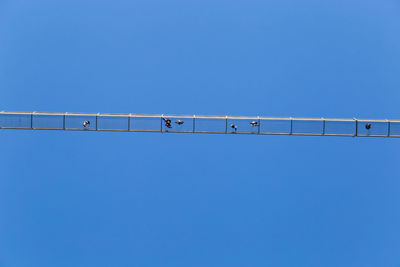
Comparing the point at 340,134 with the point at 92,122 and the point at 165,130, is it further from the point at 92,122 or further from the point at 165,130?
the point at 92,122

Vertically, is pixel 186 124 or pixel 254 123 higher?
pixel 254 123

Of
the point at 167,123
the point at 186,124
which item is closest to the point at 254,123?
the point at 186,124

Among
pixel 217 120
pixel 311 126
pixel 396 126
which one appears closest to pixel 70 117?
pixel 217 120

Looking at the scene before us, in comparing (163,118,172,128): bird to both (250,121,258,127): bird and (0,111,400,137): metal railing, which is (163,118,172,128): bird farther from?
(250,121,258,127): bird

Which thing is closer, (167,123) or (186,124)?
(167,123)

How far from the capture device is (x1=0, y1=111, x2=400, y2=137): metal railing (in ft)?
69.3

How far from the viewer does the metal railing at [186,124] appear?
69.3 ft

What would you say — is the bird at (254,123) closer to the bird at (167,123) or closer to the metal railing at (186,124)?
the metal railing at (186,124)

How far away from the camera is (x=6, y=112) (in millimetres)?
21234

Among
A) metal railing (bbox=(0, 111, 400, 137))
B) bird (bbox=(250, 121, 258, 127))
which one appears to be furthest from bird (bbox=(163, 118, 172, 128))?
bird (bbox=(250, 121, 258, 127))

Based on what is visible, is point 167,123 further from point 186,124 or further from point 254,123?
point 254,123

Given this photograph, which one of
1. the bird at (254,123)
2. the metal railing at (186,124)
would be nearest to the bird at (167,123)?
the metal railing at (186,124)

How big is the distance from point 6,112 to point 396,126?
22.2 metres

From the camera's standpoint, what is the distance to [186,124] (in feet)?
69.7
